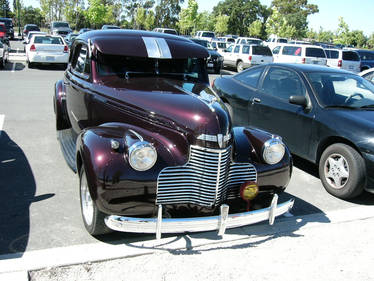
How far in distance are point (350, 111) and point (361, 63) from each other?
2003cm

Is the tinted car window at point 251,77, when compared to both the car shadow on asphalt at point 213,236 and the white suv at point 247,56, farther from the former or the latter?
the white suv at point 247,56

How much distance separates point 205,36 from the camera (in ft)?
125

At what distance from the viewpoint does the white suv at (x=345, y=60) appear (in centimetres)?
2166

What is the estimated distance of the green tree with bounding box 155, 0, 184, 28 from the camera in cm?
6962

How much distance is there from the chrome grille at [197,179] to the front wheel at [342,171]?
88.5 inches

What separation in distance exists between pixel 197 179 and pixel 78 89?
252cm

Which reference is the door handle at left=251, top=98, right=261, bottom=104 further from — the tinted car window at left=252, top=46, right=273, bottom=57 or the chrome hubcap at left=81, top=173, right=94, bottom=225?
the tinted car window at left=252, top=46, right=273, bottom=57

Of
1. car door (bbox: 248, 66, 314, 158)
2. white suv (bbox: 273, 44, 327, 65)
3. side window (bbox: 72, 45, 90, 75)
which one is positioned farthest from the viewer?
white suv (bbox: 273, 44, 327, 65)

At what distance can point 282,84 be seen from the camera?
20.8ft

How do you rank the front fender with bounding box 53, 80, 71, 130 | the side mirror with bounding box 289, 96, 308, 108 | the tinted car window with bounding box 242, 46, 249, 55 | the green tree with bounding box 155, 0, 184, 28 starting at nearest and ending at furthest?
the side mirror with bounding box 289, 96, 308, 108
the front fender with bounding box 53, 80, 71, 130
the tinted car window with bounding box 242, 46, 249, 55
the green tree with bounding box 155, 0, 184, 28

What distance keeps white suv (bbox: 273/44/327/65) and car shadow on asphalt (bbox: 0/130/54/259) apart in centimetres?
1755

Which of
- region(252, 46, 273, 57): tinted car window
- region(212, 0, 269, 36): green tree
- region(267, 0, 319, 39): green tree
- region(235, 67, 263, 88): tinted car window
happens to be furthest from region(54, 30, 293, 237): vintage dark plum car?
region(267, 0, 319, 39): green tree

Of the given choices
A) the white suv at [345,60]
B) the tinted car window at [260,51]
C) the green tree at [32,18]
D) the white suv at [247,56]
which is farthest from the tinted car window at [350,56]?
the green tree at [32,18]

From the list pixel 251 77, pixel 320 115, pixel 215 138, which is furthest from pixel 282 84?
pixel 215 138
